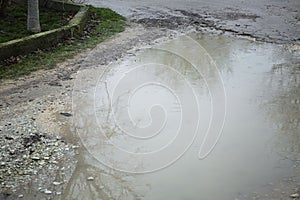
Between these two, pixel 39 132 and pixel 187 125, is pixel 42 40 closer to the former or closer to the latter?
pixel 39 132

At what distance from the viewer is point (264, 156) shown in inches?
213

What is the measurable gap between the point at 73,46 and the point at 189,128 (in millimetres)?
4630

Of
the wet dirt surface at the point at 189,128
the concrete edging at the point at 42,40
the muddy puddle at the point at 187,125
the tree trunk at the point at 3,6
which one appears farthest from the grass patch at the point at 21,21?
the muddy puddle at the point at 187,125

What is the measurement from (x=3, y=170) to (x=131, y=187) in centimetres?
155

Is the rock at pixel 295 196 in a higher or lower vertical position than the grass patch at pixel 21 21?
lower

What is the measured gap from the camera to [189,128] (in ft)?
19.9

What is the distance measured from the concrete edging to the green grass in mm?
176

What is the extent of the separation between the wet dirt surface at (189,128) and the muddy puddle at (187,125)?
21 mm

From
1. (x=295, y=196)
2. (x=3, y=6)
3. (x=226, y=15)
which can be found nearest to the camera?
(x=295, y=196)

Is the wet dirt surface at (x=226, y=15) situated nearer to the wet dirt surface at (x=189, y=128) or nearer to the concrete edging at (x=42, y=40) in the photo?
the wet dirt surface at (x=189, y=128)

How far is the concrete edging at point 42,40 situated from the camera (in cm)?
832

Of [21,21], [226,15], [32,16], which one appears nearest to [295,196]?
[32,16]

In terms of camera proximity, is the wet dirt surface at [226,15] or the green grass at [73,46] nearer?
the green grass at [73,46]

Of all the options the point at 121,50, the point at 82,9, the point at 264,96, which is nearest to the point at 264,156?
Result: the point at 264,96
